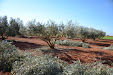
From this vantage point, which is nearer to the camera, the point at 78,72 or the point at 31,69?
the point at 78,72

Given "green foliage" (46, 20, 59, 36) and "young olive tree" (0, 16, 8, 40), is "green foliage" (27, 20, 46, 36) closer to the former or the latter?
"green foliage" (46, 20, 59, 36)

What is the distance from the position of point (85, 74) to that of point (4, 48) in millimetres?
4863

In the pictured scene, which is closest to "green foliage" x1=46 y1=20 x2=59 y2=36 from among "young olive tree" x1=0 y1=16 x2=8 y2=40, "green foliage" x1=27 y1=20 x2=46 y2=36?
"green foliage" x1=27 y1=20 x2=46 y2=36

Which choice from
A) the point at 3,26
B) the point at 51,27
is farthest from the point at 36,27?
the point at 3,26

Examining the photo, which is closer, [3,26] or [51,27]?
[51,27]

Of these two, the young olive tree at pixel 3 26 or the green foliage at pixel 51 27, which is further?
the young olive tree at pixel 3 26

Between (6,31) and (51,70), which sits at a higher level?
(6,31)

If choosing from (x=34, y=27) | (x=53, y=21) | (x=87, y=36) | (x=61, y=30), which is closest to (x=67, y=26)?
(x=61, y=30)

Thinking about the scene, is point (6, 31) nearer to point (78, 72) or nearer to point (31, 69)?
point (31, 69)

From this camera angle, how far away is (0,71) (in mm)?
3912

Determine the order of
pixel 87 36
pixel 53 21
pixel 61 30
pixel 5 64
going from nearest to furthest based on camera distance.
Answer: pixel 5 64
pixel 53 21
pixel 61 30
pixel 87 36

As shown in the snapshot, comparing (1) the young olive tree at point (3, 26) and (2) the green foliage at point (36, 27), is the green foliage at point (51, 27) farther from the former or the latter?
(1) the young olive tree at point (3, 26)

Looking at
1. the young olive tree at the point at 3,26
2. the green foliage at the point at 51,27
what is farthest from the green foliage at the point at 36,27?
the young olive tree at the point at 3,26

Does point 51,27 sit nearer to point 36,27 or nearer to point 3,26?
point 36,27
